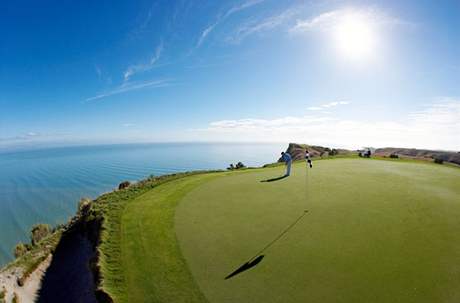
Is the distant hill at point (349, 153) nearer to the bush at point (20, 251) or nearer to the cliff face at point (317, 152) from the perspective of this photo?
the cliff face at point (317, 152)

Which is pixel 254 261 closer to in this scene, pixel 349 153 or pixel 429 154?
pixel 349 153

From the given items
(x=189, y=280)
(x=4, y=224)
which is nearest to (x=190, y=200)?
(x=189, y=280)

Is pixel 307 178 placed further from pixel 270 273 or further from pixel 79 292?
pixel 79 292

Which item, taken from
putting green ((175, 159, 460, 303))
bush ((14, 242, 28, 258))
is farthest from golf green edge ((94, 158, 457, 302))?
bush ((14, 242, 28, 258))

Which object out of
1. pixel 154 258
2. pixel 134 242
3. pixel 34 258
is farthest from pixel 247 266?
pixel 34 258

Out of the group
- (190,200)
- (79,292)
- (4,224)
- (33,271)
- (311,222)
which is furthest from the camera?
(4,224)

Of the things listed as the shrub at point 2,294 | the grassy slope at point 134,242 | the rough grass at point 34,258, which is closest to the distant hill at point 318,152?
the grassy slope at point 134,242

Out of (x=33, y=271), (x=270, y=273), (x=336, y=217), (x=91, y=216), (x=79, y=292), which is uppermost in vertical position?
(x=336, y=217)

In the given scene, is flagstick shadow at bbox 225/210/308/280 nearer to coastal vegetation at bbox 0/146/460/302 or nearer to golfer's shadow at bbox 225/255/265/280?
golfer's shadow at bbox 225/255/265/280
